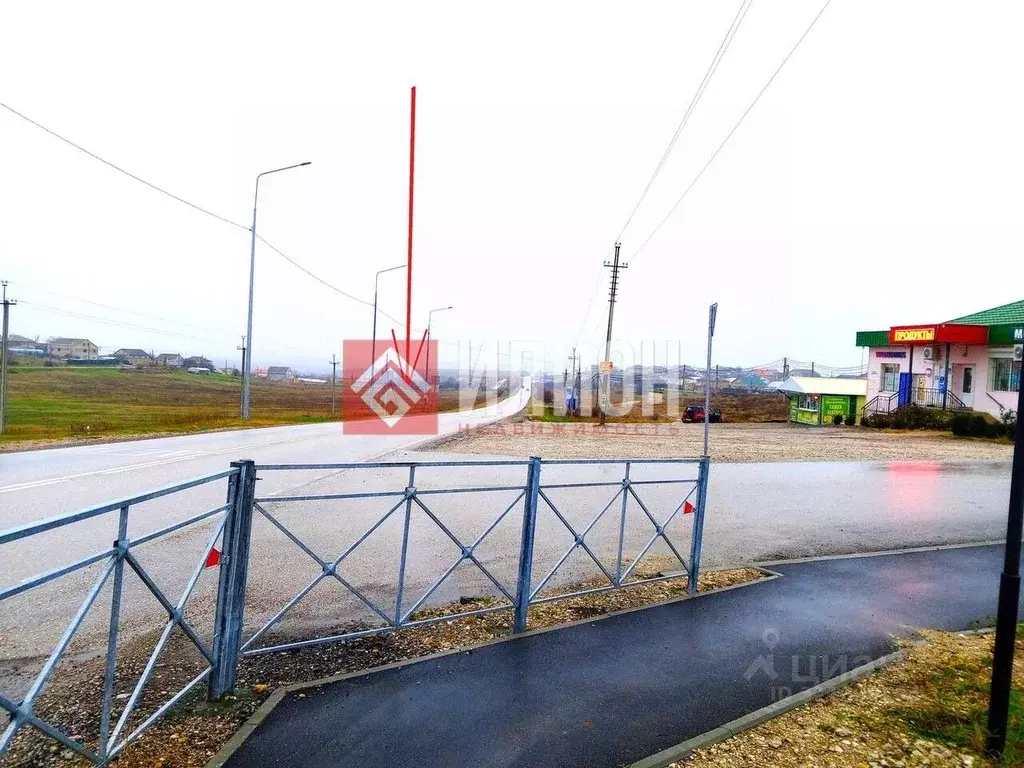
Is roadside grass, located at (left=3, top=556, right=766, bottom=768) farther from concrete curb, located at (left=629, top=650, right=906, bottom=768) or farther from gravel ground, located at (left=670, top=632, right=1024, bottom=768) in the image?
gravel ground, located at (left=670, top=632, right=1024, bottom=768)

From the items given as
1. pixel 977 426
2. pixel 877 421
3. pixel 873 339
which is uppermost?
pixel 873 339

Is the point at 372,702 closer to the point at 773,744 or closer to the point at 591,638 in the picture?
the point at 591,638

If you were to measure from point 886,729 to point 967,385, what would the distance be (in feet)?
116

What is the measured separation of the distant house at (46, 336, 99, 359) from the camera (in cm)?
9082

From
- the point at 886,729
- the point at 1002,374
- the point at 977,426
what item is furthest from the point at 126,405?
the point at 1002,374

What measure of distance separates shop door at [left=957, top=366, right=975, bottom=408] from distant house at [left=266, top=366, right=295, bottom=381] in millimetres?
93101

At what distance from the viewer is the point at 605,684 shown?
12.9 ft

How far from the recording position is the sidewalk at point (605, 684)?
3.20 meters

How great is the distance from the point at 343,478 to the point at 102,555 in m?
9.96

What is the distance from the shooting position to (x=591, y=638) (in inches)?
183

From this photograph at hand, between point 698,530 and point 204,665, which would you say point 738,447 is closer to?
point 698,530

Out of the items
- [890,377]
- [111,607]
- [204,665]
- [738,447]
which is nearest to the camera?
[111,607]

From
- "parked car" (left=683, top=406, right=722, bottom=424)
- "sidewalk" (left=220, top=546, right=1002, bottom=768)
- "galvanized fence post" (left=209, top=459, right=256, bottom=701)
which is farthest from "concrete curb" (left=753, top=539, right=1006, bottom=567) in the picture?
"parked car" (left=683, top=406, right=722, bottom=424)
